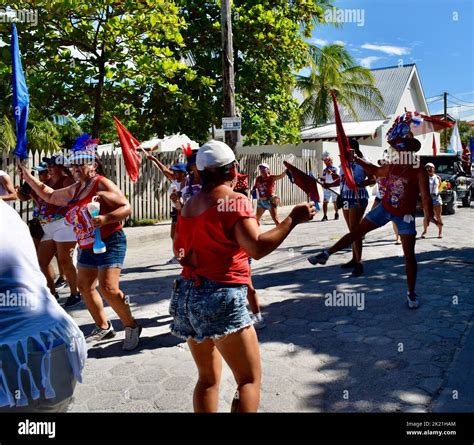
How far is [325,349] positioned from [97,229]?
2.26m

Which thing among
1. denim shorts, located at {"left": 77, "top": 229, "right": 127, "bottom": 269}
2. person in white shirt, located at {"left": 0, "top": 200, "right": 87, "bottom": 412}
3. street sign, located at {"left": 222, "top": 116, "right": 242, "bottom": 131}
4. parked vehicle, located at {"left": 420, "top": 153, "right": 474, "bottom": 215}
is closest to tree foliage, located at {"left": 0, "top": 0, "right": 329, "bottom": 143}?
street sign, located at {"left": 222, "top": 116, "right": 242, "bottom": 131}

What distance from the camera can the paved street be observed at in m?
3.55

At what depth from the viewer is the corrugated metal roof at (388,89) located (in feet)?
107

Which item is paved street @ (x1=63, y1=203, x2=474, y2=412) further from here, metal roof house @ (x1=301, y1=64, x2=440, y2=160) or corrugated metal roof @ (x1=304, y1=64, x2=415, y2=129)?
corrugated metal roof @ (x1=304, y1=64, x2=415, y2=129)

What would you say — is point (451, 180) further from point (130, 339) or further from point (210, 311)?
point (210, 311)

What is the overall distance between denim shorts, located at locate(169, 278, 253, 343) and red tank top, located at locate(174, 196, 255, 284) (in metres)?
0.05

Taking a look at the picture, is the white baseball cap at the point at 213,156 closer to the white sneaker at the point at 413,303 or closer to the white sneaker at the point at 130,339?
the white sneaker at the point at 130,339

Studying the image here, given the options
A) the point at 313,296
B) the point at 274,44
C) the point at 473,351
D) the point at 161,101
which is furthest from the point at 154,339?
the point at 274,44

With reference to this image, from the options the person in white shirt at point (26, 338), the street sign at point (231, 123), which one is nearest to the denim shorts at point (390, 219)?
the person in white shirt at point (26, 338)

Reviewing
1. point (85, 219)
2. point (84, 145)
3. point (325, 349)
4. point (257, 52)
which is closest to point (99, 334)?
point (85, 219)

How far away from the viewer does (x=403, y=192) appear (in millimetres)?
5578

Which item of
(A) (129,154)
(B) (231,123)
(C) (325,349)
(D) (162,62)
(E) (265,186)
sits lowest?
(C) (325,349)

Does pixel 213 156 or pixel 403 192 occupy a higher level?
pixel 213 156
